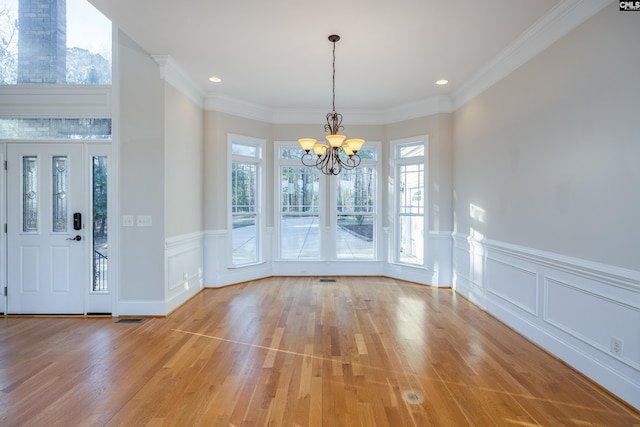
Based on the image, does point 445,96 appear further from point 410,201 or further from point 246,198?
point 246,198

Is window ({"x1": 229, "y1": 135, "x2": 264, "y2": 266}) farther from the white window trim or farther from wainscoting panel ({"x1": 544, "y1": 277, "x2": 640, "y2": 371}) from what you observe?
wainscoting panel ({"x1": 544, "y1": 277, "x2": 640, "y2": 371})

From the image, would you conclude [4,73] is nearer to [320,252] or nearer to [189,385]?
[189,385]

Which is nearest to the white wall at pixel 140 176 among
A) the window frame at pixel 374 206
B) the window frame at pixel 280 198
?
the window frame at pixel 280 198

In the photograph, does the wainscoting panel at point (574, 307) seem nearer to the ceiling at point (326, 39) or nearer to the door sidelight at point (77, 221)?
the ceiling at point (326, 39)

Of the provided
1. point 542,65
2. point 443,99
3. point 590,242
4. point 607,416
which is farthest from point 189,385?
point 443,99

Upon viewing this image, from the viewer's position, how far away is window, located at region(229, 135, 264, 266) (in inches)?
225

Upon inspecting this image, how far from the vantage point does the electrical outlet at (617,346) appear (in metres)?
2.36

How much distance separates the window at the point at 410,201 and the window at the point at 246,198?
97.5 inches

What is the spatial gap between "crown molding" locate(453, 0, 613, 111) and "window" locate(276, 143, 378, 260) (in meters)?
2.29

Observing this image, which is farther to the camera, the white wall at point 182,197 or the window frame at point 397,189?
the window frame at point 397,189

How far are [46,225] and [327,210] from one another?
4.08 m

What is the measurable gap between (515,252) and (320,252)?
342 centimetres

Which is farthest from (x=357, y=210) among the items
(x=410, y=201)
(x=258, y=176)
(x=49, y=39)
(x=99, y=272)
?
(x=49, y=39)
